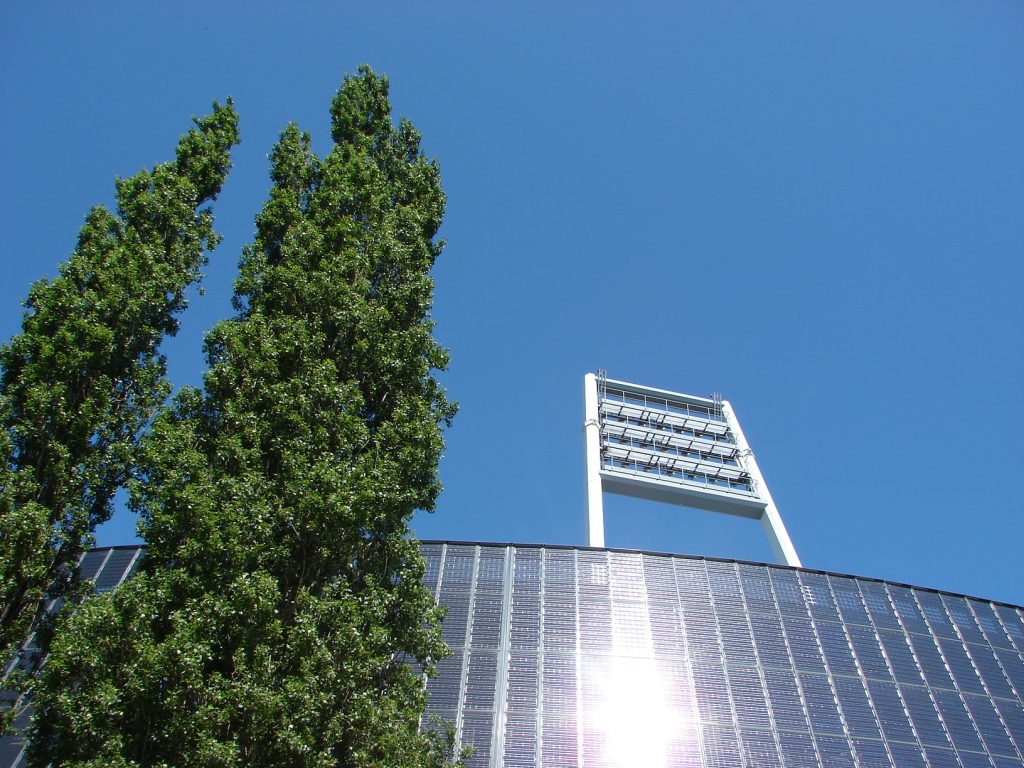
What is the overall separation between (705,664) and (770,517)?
9.22 metres

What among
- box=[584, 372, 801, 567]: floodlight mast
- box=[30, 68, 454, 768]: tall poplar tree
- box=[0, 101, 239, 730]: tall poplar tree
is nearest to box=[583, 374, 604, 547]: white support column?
box=[584, 372, 801, 567]: floodlight mast

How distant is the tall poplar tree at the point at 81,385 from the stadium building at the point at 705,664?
6390 millimetres

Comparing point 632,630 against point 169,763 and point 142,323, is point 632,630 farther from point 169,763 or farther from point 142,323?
point 142,323

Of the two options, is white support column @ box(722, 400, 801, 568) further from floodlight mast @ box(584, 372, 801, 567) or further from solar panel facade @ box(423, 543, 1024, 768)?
solar panel facade @ box(423, 543, 1024, 768)

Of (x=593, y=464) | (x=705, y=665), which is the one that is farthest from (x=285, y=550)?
(x=593, y=464)

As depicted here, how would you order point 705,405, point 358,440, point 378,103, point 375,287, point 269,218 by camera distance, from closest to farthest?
point 358,440 < point 375,287 < point 269,218 < point 378,103 < point 705,405

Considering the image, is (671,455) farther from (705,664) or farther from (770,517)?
(705,664)

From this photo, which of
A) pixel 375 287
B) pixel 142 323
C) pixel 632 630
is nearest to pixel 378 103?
pixel 375 287

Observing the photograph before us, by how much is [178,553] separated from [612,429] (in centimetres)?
1877

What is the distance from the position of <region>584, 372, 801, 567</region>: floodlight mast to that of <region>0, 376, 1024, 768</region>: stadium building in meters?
4.11

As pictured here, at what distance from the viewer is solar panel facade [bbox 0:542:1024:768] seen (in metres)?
13.1

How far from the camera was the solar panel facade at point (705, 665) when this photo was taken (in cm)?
1309

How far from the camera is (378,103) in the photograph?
1762 cm

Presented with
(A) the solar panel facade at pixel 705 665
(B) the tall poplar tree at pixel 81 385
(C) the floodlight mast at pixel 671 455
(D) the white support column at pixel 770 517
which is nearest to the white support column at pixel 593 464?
A: (C) the floodlight mast at pixel 671 455
